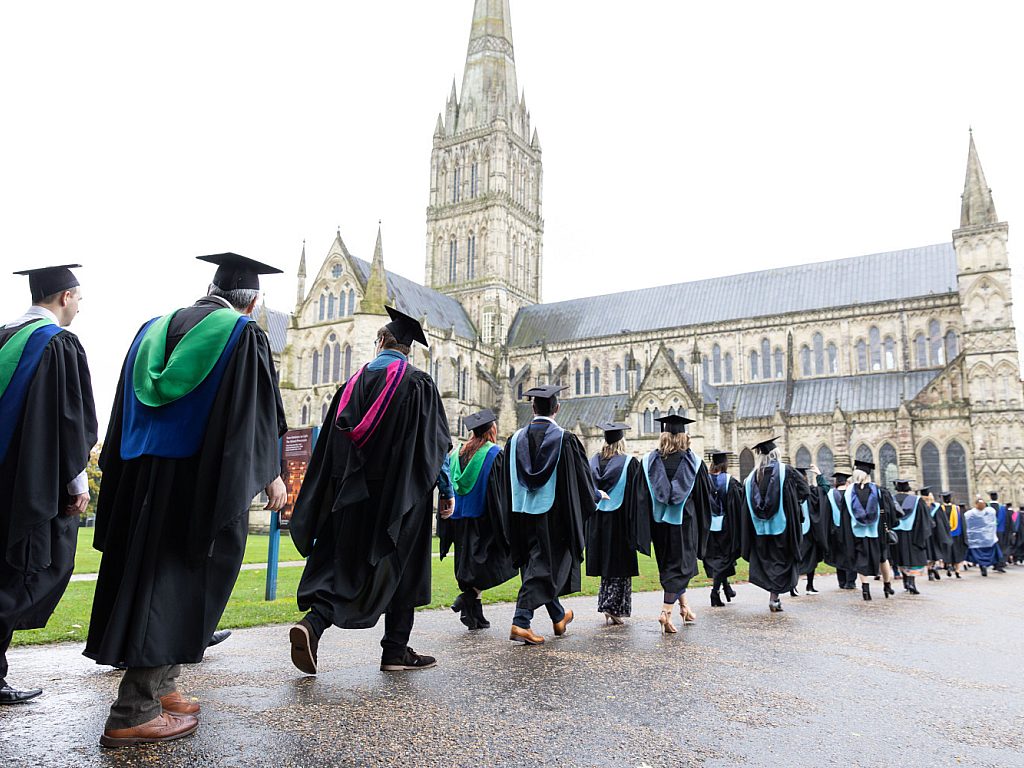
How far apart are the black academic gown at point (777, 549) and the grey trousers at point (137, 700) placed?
28.0 feet

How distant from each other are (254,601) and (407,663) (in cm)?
560

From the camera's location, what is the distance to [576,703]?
455cm

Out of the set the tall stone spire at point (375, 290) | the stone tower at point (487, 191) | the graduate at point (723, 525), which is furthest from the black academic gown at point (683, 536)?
the stone tower at point (487, 191)

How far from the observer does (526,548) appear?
761 centimetres

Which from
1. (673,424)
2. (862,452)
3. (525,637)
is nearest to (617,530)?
(673,424)

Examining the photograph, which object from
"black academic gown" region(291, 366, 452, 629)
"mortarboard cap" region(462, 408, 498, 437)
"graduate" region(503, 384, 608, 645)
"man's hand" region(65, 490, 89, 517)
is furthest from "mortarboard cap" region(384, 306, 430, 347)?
"mortarboard cap" region(462, 408, 498, 437)

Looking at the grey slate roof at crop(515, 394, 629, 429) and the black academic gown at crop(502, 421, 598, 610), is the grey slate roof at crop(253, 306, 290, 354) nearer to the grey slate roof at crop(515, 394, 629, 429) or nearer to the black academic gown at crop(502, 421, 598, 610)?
the grey slate roof at crop(515, 394, 629, 429)

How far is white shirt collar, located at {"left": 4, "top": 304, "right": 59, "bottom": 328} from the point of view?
191 inches

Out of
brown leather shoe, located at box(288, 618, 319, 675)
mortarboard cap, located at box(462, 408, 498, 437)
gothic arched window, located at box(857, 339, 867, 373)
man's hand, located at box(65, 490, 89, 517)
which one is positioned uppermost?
gothic arched window, located at box(857, 339, 867, 373)

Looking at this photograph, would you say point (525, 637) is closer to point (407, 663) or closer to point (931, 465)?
point (407, 663)

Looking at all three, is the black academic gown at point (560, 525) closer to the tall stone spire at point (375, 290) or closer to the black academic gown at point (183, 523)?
the black academic gown at point (183, 523)

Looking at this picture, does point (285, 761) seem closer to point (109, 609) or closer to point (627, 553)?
point (109, 609)

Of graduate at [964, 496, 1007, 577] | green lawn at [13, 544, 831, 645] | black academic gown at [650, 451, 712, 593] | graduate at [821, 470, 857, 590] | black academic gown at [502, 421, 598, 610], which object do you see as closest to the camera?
black academic gown at [502, 421, 598, 610]

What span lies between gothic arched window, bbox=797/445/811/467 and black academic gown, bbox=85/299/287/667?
122 feet
